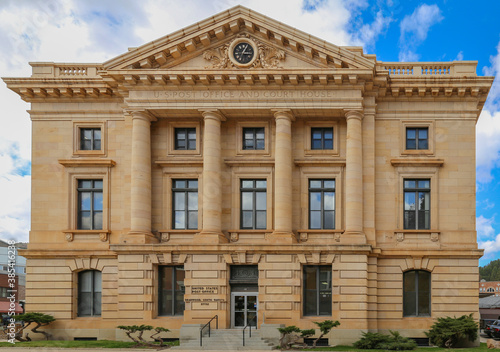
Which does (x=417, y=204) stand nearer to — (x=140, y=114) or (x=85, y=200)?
(x=140, y=114)

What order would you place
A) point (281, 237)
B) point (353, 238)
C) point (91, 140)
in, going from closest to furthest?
1. point (353, 238)
2. point (281, 237)
3. point (91, 140)

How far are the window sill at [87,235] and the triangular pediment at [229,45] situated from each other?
1002 centimetres

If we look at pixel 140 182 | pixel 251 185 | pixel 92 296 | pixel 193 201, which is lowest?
pixel 92 296

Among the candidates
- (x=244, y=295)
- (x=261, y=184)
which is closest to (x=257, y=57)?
(x=261, y=184)

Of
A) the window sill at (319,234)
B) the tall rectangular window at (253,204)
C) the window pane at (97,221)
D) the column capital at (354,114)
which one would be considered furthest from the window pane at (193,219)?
the column capital at (354,114)

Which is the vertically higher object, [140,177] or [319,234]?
[140,177]

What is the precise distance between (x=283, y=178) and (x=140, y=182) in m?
8.56

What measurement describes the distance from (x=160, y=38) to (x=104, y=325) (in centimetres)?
1765

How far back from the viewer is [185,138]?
37.7 metres

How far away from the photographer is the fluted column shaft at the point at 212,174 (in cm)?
3516

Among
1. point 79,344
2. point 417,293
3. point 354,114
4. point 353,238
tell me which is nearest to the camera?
point 79,344

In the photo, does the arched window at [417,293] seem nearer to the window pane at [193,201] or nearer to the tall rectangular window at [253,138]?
the tall rectangular window at [253,138]

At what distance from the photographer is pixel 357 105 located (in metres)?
35.4

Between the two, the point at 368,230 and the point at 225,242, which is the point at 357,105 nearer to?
the point at 368,230
